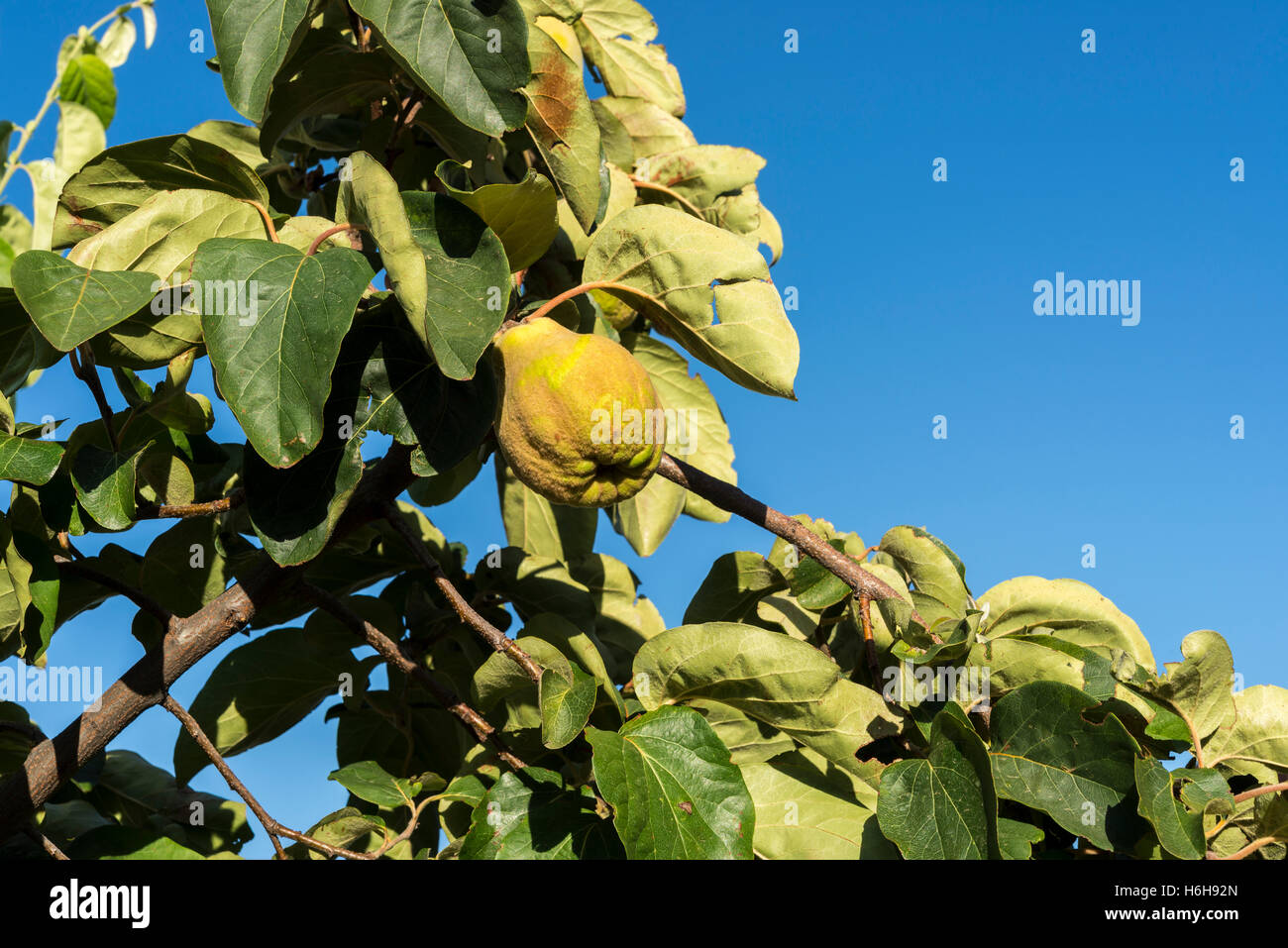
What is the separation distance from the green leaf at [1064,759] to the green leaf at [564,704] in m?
0.49

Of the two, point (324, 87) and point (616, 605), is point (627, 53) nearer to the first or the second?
point (324, 87)

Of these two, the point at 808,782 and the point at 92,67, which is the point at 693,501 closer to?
the point at 808,782

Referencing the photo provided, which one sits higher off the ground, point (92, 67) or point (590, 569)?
point (92, 67)

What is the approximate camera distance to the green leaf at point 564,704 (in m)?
1.00

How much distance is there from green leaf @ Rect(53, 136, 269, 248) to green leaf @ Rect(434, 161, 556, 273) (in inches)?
9.2

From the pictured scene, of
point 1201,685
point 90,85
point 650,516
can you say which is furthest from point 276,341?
point 90,85

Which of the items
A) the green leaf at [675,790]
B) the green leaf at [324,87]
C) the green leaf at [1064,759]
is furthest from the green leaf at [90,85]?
the green leaf at [1064,759]

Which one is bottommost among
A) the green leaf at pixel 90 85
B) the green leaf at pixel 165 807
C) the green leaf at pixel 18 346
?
the green leaf at pixel 165 807

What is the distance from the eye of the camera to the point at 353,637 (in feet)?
4.73

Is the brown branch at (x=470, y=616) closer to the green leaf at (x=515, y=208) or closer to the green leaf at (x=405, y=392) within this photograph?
the green leaf at (x=405, y=392)

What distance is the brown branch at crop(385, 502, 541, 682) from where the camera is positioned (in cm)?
112

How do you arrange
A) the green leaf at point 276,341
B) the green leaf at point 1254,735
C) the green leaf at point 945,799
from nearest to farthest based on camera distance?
the green leaf at point 276,341 → the green leaf at point 945,799 → the green leaf at point 1254,735
